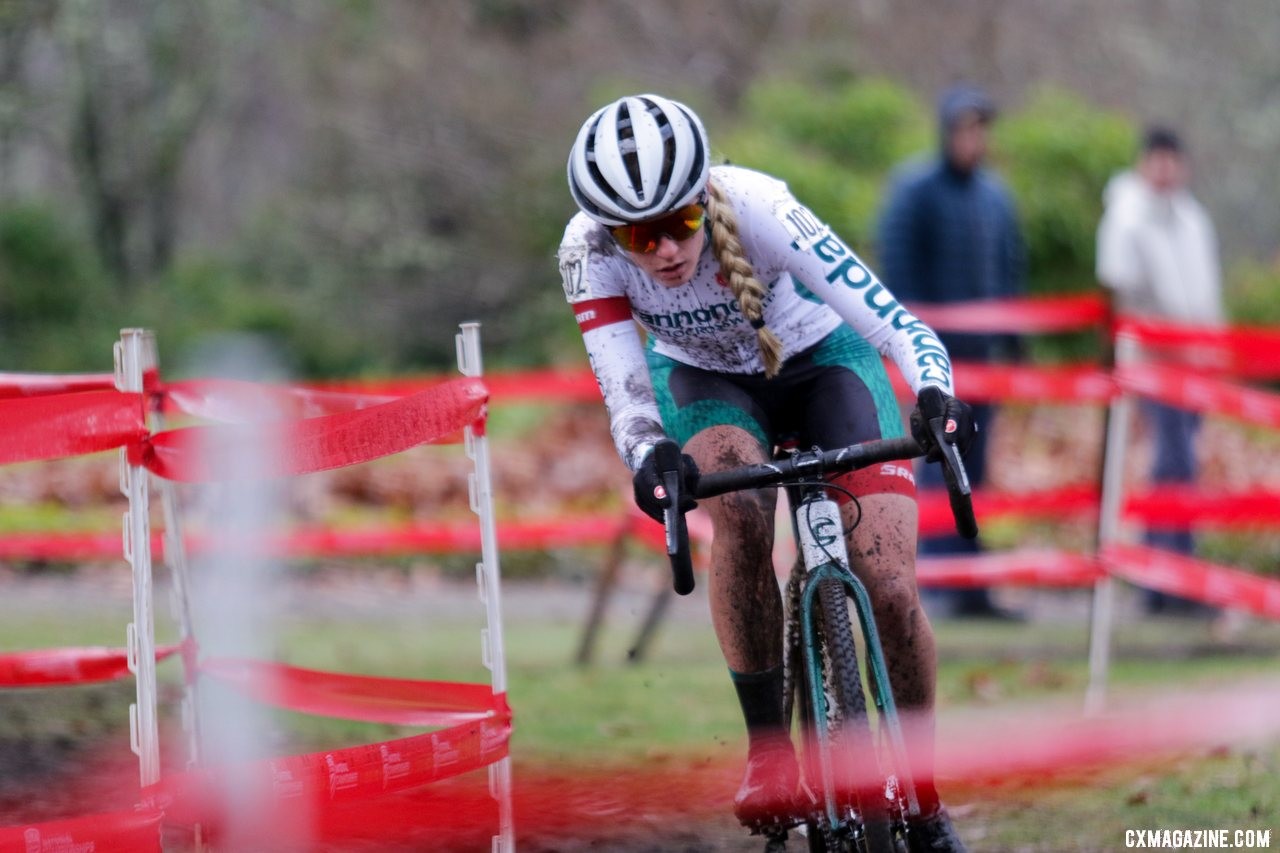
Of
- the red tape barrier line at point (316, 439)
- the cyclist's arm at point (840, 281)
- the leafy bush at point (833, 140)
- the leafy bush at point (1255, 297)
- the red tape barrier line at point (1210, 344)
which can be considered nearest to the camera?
the red tape barrier line at point (316, 439)

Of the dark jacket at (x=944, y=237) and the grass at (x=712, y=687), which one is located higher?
the dark jacket at (x=944, y=237)

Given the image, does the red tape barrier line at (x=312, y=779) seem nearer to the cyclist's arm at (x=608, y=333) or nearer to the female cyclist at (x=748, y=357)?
the female cyclist at (x=748, y=357)

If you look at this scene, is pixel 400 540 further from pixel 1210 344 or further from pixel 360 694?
pixel 360 694

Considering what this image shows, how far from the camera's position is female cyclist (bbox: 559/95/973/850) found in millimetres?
4379

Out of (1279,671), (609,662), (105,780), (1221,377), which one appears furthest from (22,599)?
(1221,377)

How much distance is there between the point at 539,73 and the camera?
783 inches

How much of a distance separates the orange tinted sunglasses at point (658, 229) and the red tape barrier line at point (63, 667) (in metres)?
2.08

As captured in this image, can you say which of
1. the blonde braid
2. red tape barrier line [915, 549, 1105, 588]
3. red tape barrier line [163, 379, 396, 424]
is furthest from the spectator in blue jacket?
the blonde braid

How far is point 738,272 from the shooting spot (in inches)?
177

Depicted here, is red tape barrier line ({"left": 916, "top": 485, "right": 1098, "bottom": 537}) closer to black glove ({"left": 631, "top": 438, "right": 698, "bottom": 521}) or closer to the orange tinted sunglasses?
the orange tinted sunglasses

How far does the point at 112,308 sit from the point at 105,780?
44.9 ft

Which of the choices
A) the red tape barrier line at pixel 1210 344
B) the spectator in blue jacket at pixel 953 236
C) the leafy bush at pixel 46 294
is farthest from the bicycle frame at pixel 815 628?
the leafy bush at pixel 46 294

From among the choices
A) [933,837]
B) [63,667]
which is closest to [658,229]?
[933,837]

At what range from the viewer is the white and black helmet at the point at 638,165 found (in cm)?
430
